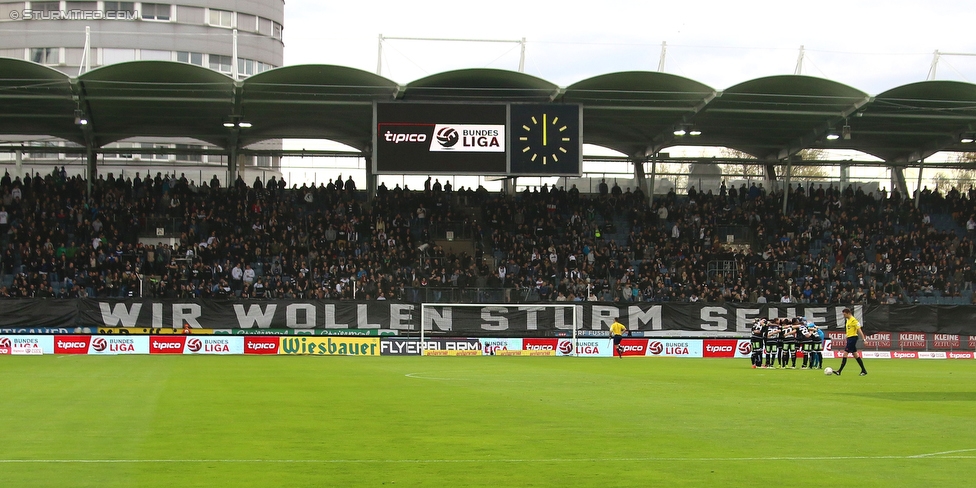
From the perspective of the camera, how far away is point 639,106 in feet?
156

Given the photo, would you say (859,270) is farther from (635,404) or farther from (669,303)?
(635,404)

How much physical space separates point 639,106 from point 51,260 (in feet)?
84.0

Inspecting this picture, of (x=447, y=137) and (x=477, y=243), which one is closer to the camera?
(x=447, y=137)

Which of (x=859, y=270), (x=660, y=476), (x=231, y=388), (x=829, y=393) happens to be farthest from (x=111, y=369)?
(x=859, y=270)

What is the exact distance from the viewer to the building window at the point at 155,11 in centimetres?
8788

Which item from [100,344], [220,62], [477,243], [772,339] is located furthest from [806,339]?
[220,62]

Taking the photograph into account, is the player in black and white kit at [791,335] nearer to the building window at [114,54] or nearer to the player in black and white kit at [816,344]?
the player in black and white kit at [816,344]

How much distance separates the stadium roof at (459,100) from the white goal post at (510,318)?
29.1 ft

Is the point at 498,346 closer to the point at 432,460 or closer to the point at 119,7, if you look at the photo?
the point at 432,460

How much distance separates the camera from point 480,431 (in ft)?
47.6

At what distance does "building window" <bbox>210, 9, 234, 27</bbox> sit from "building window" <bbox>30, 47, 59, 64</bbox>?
41.4 feet

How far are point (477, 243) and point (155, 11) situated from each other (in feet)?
163

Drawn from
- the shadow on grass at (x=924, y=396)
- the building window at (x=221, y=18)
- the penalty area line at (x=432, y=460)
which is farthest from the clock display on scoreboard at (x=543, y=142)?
the building window at (x=221, y=18)

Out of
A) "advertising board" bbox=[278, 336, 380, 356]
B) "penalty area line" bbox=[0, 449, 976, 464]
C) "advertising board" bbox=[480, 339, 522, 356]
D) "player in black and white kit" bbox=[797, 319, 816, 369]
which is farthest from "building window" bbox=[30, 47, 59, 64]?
"penalty area line" bbox=[0, 449, 976, 464]
